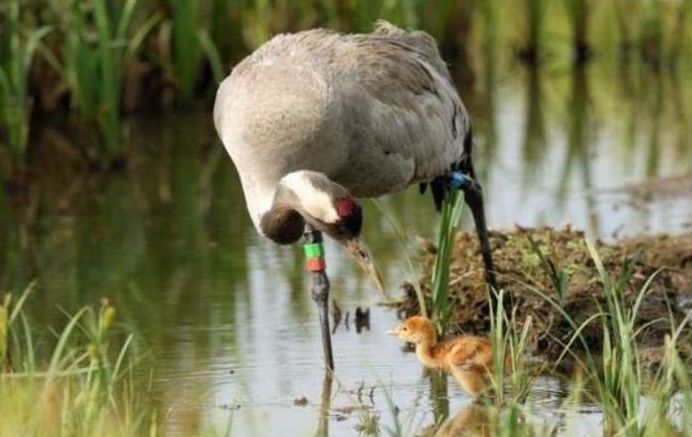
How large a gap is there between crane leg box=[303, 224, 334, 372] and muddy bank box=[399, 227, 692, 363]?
0.61m

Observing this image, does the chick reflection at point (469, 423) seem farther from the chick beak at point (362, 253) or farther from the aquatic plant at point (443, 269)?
the aquatic plant at point (443, 269)

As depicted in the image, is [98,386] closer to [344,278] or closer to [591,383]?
[591,383]

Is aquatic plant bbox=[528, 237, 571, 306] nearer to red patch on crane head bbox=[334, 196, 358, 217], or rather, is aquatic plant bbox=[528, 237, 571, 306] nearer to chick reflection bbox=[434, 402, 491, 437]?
chick reflection bbox=[434, 402, 491, 437]

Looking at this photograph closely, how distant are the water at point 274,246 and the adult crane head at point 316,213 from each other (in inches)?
19.7

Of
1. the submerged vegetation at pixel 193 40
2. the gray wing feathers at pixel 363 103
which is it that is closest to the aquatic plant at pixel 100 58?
the submerged vegetation at pixel 193 40

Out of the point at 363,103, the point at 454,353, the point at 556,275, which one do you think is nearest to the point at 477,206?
the point at 556,275

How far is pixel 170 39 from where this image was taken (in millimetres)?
13844

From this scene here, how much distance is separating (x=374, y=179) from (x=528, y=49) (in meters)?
9.38

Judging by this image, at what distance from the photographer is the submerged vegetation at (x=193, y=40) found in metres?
11.9

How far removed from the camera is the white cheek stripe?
668 cm

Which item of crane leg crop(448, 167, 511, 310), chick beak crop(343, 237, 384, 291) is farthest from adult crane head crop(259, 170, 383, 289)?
crane leg crop(448, 167, 511, 310)

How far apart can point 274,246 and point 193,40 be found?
12.6 ft

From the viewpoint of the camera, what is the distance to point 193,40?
1355 centimetres

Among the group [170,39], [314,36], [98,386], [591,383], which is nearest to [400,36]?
[314,36]
